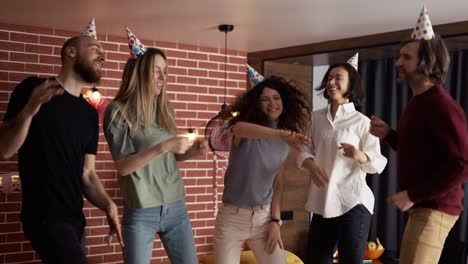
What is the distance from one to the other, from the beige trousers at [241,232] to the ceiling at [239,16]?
1.32 meters

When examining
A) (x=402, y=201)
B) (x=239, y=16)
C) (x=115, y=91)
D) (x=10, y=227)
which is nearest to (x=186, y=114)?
(x=115, y=91)

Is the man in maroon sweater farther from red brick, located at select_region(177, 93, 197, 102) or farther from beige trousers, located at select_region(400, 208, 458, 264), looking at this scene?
red brick, located at select_region(177, 93, 197, 102)

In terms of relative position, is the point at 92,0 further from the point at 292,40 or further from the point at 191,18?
the point at 292,40

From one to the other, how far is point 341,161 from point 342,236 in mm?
407

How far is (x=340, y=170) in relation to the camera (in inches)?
137

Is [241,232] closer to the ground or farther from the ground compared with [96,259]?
farther from the ground

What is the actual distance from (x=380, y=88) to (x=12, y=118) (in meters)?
4.30

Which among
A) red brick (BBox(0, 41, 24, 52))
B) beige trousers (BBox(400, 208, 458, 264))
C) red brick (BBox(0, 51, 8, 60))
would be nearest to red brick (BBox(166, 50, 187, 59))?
red brick (BBox(0, 41, 24, 52))

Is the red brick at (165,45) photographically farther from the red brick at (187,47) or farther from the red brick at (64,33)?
the red brick at (64,33)

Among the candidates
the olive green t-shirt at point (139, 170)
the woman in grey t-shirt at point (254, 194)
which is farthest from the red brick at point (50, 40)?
the olive green t-shirt at point (139, 170)

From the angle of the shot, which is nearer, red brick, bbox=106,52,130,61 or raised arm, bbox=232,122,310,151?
raised arm, bbox=232,122,310,151

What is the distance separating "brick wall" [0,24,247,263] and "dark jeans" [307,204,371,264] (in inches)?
85.7

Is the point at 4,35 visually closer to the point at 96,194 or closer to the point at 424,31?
the point at 96,194

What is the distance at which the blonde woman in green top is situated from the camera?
2.73 metres
